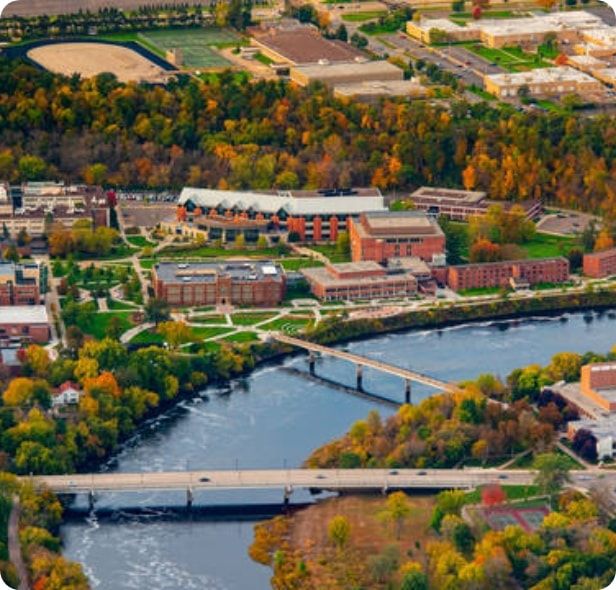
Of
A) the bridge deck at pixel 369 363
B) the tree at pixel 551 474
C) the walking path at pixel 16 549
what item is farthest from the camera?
the bridge deck at pixel 369 363

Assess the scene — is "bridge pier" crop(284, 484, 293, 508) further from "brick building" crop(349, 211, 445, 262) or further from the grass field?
the grass field

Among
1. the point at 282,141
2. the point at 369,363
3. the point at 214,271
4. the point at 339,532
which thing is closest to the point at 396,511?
the point at 339,532

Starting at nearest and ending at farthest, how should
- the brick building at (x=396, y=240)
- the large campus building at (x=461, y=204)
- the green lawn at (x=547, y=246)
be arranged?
the brick building at (x=396, y=240) → the green lawn at (x=547, y=246) → the large campus building at (x=461, y=204)

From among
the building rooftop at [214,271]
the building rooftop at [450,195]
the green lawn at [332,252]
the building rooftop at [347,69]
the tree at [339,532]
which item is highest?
the building rooftop at [347,69]

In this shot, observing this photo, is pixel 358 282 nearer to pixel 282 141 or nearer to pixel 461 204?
pixel 461 204

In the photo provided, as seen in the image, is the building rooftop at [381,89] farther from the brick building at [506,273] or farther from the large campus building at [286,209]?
the brick building at [506,273]

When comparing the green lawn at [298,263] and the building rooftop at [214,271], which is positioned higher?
the building rooftop at [214,271]

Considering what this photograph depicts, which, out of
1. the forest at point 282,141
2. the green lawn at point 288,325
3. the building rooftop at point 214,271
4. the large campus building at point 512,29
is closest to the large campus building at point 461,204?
the forest at point 282,141
